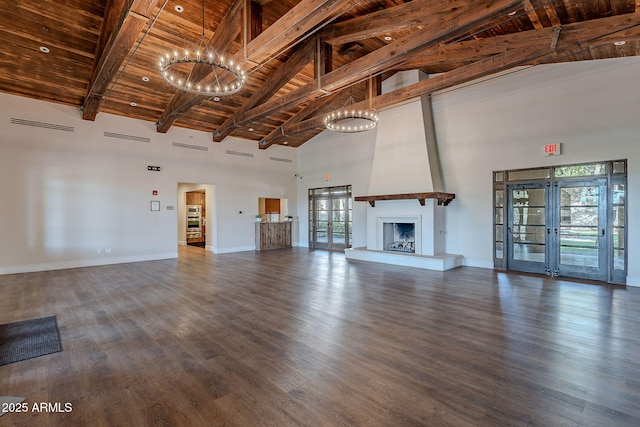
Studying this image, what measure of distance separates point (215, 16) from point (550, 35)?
568 centimetres

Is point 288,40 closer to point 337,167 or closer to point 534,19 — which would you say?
point 534,19

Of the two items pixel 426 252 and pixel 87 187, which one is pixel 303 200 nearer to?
pixel 426 252

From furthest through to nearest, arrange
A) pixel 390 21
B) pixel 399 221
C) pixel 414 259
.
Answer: pixel 399 221 → pixel 414 259 → pixel 390 21

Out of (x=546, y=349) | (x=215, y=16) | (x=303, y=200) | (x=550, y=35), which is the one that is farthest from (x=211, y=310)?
(x=303, y=200)

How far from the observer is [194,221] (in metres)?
13.4

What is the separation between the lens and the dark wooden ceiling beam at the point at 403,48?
394cm

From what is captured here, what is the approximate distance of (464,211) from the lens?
7688mm

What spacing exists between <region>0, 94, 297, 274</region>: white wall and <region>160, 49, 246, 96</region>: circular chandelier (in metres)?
3.19

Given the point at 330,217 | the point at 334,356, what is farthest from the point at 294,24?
the point at 330,217

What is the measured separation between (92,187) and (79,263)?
198cm

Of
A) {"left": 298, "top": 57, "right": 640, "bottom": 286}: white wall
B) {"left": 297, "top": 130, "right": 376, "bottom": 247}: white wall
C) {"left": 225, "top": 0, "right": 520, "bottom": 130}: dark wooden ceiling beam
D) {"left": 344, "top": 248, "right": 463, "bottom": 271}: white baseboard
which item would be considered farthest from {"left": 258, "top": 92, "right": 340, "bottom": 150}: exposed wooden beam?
{"left": 344, "top": 248, "right": 463, "bottom": 271}: white baseboard

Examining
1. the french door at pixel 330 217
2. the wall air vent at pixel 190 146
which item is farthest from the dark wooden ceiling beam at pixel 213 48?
the french door at pixel 330 217

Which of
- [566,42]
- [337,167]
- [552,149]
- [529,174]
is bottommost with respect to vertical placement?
[529,174]

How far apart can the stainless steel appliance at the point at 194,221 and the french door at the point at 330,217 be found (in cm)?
518
